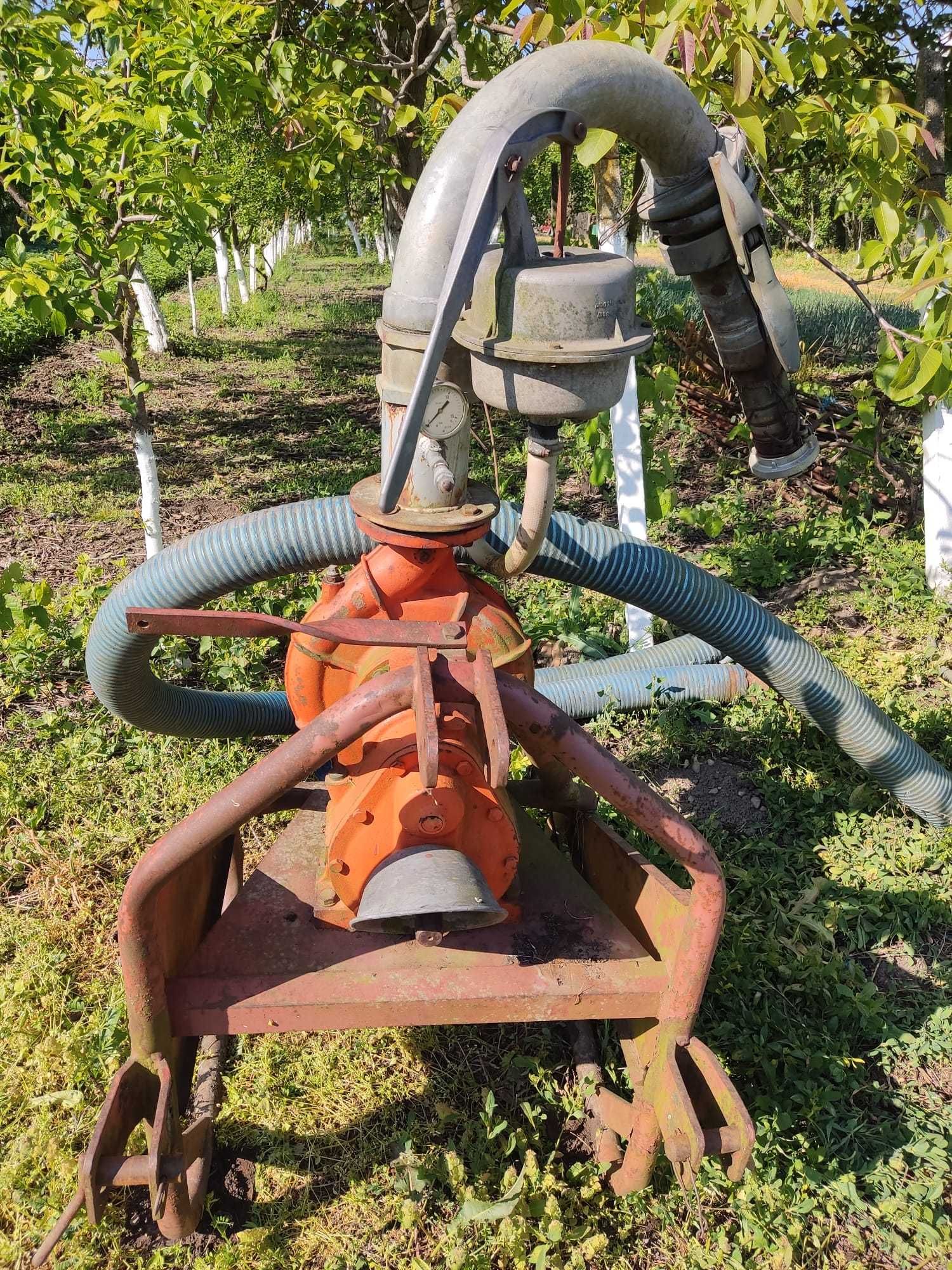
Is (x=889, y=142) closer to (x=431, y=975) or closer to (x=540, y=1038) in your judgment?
(x=431, y=975)

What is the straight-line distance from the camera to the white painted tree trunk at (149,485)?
412cm

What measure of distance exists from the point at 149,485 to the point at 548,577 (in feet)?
7.86

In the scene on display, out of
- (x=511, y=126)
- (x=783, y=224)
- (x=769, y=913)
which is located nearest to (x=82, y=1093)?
(x=769, y=913)

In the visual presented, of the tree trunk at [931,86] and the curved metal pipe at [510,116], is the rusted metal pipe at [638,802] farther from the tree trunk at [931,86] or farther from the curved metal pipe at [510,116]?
the tree trunk at [931,86]

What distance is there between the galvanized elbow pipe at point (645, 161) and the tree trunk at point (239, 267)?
563 inches

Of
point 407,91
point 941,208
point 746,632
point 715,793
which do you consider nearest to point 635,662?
point 715,793

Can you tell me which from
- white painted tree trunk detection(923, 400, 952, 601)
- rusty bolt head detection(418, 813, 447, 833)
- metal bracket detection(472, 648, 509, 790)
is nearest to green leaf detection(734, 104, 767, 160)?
metal bracket detection(472, 648, 509, 790)

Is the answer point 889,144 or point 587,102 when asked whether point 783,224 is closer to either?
point 889,144

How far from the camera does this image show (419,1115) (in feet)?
7.73

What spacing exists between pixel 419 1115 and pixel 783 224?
2871mm

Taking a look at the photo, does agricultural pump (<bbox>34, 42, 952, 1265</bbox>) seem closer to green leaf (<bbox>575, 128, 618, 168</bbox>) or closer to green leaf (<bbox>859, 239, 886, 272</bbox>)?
green leaf (<bbox>575, 128, 618, 168</bbox>)

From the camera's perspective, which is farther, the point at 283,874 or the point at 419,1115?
the point at 419,1115

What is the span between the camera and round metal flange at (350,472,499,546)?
5.94 feet

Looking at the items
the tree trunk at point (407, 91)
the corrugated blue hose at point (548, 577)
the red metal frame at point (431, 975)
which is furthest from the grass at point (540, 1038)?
the tree trunk at point (407, 91)
